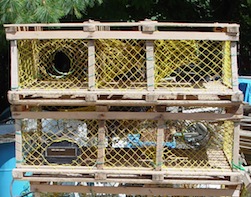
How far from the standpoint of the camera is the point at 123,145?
366 centimetres

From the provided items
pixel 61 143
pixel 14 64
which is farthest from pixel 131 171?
pixel 14 64

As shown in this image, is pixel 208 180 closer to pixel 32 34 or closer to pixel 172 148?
pixel 172 148

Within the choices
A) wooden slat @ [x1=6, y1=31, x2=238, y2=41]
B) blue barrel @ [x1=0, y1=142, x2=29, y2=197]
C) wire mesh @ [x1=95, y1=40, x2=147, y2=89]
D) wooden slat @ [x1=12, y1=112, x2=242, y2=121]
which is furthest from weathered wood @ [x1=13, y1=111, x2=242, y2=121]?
blue barrel @ [x1=0, y1=142, x2=29, y2=197]

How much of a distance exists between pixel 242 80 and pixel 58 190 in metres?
3.28

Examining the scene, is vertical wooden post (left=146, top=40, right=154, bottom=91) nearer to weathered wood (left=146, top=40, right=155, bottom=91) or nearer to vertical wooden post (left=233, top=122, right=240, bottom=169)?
weathered wood (left=146, top=40, right=155, bottom=91)

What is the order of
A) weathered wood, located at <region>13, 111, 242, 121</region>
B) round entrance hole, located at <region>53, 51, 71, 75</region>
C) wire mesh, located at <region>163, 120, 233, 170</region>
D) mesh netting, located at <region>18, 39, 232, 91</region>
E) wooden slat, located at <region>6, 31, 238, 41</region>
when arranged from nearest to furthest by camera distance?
wooden slat, located at <region>6, 31, 238, 41</region>
weathered wood, located at <region>13, 111, 242, 121</region>
mesh netting, located at <region>18, 39, 232, 91</region>
wire mesh, located at <region>163, 120, 233, 170</region>
round entrance hole, located at <region>53, 51, 71, 75</region>

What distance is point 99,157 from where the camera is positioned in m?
3.07

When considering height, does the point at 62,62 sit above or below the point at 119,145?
above

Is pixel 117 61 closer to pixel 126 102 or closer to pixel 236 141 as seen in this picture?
pixel 126 102

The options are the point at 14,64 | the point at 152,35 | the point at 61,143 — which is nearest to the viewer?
the point at 152,35

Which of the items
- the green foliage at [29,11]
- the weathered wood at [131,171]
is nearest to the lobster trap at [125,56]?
the green foliage at [29,11]

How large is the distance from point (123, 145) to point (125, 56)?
0.83m

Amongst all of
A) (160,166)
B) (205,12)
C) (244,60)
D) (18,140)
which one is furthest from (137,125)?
(244,60)

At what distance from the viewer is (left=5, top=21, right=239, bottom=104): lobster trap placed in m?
2.92
